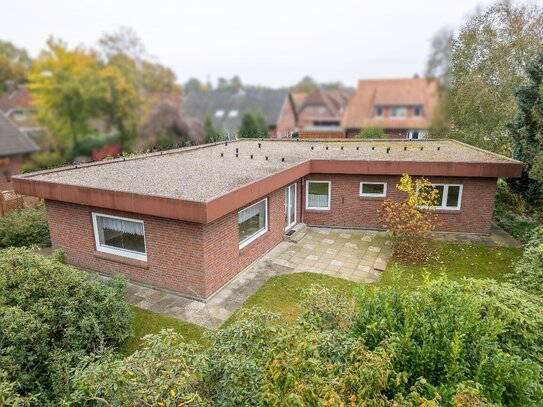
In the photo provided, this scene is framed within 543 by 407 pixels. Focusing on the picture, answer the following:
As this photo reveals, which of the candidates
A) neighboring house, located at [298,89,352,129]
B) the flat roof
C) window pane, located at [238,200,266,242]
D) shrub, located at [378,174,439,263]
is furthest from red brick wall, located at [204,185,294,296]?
neighboring house, located at [298,89,352,129]

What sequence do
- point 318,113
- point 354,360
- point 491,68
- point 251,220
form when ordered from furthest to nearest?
point 318,113 < point 491,68 < point 251,220 < point 354,360

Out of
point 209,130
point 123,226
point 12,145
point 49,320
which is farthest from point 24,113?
point 123,226

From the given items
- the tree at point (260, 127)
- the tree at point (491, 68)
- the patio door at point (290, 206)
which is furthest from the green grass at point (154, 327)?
the tree at point (491, 68)

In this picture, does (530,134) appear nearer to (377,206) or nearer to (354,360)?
(377,206)

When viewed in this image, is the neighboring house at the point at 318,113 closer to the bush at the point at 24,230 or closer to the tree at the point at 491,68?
the tree at the point at 491,68

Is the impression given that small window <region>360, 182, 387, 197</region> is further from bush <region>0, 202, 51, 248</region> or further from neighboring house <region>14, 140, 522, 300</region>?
bush <region>0, 202, 51, 248</region>

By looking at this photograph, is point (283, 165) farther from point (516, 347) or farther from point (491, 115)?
point (491, 115)
